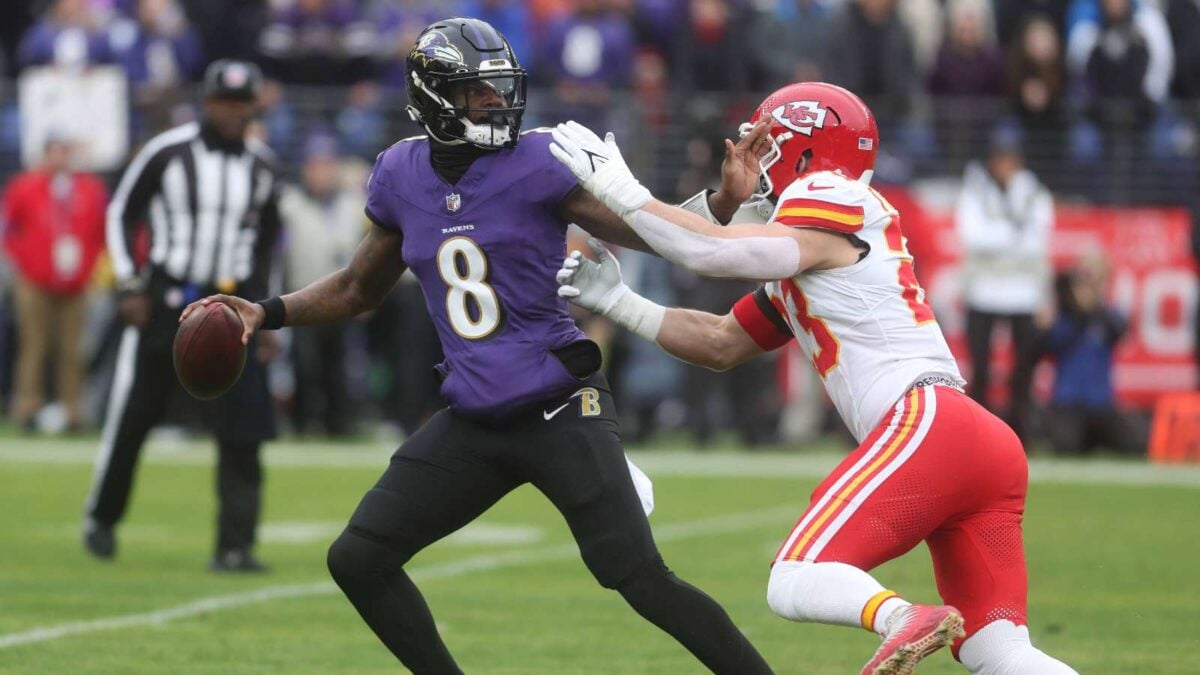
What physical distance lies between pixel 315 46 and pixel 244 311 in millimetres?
11743

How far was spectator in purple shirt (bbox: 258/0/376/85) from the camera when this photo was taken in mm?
17062

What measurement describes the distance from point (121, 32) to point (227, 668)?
1158 centimetres

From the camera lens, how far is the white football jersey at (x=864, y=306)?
5090mm

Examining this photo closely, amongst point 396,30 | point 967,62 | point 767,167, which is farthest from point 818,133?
point 396,30

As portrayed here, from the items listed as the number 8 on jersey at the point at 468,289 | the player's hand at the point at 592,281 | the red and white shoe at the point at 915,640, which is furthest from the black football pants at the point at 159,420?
the red and white shoe at the point at 915,640

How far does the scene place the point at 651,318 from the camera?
5.50m

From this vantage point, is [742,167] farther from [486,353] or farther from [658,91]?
[658,91]

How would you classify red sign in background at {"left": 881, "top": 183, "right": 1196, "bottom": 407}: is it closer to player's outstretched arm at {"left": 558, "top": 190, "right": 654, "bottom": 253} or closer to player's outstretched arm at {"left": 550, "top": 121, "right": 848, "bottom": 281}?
player's outstretched arm at {"left": 558, "top": 190, "right": 654, "bottom": 253}

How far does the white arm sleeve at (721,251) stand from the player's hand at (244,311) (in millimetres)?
1176

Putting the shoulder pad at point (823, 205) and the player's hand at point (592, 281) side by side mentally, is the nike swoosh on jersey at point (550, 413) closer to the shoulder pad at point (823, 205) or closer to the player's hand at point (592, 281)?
the player's hand at point (592, 281)

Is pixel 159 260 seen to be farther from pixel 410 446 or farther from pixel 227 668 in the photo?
pixel 410 446

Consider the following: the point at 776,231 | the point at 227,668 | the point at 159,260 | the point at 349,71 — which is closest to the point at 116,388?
the point at 159,260

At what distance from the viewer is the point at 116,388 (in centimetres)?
923

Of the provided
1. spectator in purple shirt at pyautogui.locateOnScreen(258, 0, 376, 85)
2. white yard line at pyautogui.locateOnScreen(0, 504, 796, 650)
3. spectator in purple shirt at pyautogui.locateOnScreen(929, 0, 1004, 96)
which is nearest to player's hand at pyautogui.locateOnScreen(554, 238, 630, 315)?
white yard line at pyautogui.locateOnScreen(0, 504, 796, 650)
